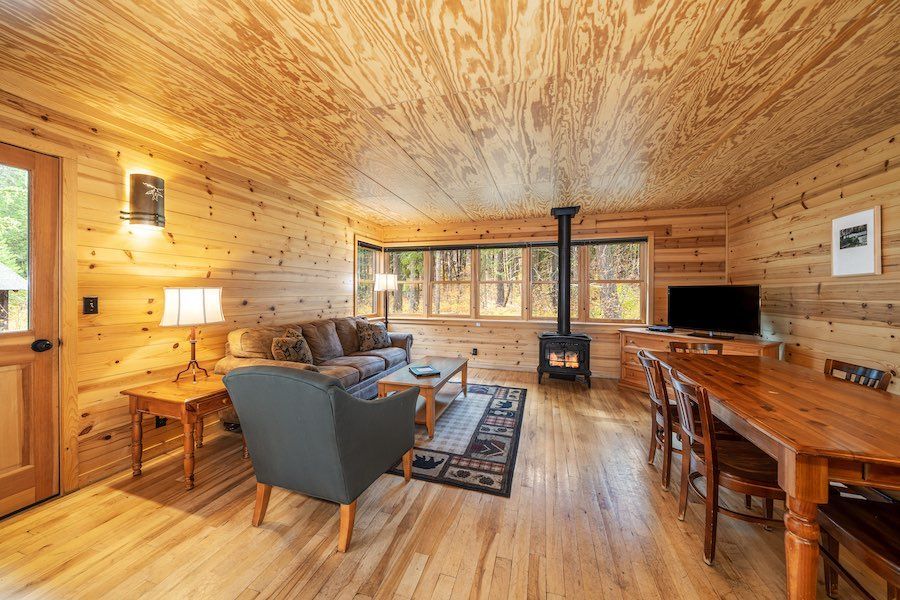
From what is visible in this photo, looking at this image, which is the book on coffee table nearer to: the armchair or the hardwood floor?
the hardwood floor

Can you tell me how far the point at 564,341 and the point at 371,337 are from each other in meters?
2.81

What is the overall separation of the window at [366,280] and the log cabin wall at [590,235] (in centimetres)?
49

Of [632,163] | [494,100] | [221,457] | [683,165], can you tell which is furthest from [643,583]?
[683,165]

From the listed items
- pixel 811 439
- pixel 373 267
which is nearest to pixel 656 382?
pixel 811 439

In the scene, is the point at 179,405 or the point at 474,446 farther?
the point at 474,446

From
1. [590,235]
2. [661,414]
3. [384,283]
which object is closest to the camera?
[661,414]

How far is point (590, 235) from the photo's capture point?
16.6ft

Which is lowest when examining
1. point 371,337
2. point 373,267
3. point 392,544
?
point 392,544

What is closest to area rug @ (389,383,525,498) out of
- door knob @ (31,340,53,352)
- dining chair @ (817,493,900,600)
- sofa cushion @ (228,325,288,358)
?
dining chair @ (817,493,900,600)

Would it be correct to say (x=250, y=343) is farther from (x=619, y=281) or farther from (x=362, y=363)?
(x=619, y=281)

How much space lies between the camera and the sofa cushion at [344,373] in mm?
3163

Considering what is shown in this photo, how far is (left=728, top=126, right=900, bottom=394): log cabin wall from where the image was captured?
7.80ft

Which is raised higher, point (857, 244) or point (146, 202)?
point (146, 202)

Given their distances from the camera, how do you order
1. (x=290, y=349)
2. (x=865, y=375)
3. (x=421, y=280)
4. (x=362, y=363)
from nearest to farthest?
(x=865, y=375) < (x=290, y=349) < (x=362, y=363) < (x=421, y=280)
